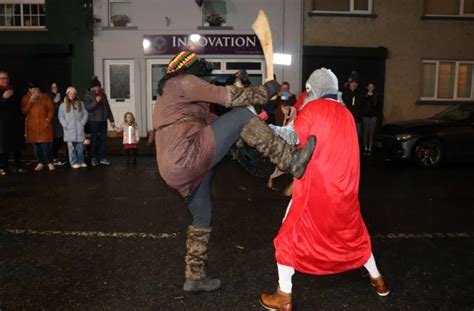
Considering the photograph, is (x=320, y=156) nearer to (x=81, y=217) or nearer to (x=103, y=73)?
(x=81, y=217)

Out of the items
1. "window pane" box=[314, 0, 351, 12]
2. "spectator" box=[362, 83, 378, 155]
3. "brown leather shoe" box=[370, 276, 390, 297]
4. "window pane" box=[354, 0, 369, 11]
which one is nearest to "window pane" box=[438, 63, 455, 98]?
"window pane" box=[354, 0, 369, 11]

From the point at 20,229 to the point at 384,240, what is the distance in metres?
4.08

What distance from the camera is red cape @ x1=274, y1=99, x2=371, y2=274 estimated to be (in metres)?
3.45

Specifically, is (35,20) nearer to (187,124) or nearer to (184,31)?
(184,31)

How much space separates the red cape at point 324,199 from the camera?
3.45 m

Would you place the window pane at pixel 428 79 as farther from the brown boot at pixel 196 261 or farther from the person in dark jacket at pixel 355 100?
the brown boot at pixel 196 261

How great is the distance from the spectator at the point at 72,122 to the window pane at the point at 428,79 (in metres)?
12.4

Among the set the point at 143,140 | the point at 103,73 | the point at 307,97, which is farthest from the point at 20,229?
the point at 103,73

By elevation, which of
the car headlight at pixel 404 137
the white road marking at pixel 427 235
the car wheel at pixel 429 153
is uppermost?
the car headlight at pixel 404 137

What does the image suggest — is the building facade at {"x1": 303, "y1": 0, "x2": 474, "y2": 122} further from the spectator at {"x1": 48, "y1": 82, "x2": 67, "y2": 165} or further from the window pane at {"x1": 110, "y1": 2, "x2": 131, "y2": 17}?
the spectator at {"x1": 48, "y1": 82, "x2": 67, "y2": 165}

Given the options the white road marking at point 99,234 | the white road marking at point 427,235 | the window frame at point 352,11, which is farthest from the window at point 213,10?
the white road marking at point 427,235

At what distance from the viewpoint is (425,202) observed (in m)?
7.44

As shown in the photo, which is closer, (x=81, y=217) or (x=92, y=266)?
(x=92, y=266)

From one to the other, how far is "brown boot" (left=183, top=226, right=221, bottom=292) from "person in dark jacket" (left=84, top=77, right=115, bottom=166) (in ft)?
26.3
